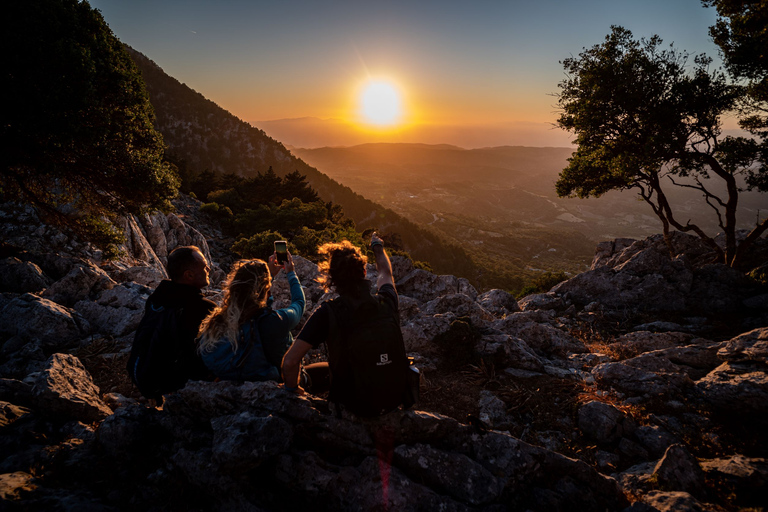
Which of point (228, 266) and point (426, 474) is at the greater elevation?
point (426, 474)

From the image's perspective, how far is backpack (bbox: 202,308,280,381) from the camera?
4156 millimetres

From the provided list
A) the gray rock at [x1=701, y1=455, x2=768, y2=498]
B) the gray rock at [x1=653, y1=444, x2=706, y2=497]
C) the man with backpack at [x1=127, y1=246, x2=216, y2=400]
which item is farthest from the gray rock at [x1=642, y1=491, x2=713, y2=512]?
the man with backpack at [x1=127, y1=246, x2=216, y2=400]

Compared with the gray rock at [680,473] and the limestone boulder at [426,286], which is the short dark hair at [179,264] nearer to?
the gray rock at [680,473]

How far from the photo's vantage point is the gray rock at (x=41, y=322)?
746cm

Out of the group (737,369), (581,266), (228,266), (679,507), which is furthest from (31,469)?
(581,266)

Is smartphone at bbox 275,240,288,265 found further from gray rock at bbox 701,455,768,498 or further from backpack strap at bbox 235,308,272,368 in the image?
gray rock at bbox 701,455,768,498

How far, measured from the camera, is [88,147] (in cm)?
1022

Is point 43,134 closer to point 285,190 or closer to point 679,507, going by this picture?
point 679,507

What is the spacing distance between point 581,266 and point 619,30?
90987mm

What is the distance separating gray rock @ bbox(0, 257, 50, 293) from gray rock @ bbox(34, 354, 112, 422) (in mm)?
6168

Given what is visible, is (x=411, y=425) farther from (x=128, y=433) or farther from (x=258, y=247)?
(x=258, y=247)

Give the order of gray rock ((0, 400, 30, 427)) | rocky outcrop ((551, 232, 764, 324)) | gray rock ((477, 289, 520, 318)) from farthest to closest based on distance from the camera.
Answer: gray rock ((477, 289, 520, 318)), rocky outcrop ((551, 232, 764, 324)), gray rock ((0, 400, 30, 427))

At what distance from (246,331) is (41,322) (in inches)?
282

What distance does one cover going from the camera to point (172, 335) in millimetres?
4371
